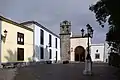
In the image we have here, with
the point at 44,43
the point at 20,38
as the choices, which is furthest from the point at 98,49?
the point at 20,38

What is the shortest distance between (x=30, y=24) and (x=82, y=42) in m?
16.5

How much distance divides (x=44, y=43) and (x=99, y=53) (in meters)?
19.5

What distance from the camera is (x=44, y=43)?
124 feet

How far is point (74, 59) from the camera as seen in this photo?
155ft

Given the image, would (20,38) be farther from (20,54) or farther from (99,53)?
(99,53)

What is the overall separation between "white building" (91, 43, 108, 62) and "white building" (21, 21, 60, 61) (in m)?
10.5

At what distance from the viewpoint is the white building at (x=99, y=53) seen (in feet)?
175

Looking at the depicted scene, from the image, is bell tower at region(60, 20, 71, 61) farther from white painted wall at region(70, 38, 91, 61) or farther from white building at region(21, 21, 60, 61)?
white painted wall at region(70, 38, 91, 61)

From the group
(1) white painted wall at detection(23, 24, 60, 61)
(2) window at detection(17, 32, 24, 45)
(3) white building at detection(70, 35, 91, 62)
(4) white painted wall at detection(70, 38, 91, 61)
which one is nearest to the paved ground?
(2) window at detection(17, 32, 24, 45)

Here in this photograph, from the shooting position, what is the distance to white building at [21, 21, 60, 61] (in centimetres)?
3391

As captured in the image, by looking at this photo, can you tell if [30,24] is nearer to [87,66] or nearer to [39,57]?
[39,57]

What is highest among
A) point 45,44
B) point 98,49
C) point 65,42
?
point 65,42

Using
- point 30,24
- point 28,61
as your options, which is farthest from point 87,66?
point 30,24

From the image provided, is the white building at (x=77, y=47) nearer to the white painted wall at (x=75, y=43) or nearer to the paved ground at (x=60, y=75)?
the white painted wall at (x=75, y=43)
